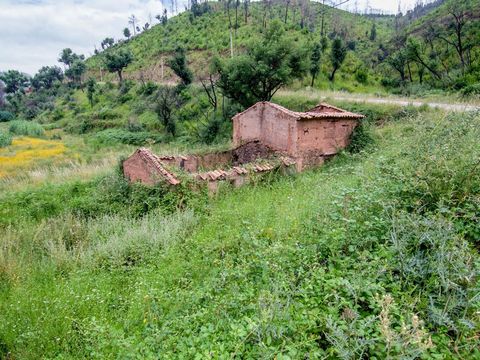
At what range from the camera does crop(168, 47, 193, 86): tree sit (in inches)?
1237

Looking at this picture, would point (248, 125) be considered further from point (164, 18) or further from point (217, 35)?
point (164, 18)

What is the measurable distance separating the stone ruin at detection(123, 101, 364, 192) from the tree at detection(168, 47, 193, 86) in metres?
20.4

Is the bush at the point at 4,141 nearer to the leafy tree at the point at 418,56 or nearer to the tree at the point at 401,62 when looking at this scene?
the leafy tree at the point at 418,56

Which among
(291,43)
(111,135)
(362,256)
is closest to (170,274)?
(362,256)

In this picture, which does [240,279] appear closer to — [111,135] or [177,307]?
[177,307]

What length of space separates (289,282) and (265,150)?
9.67 metres

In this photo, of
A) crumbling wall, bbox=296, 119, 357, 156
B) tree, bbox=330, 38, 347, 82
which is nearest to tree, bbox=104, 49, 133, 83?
tree, bbox=330, 38, 347, 82

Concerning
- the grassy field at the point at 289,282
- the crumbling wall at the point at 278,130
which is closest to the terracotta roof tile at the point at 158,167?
the grassy field at the point at 289,282

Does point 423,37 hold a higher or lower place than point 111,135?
higher

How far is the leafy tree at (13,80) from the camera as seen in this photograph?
6506 centimetres

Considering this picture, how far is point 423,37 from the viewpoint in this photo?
37.2m

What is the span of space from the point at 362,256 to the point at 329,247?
553mm

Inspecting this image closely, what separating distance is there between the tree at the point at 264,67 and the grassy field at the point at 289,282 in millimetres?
14051

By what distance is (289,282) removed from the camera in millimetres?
3363
